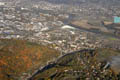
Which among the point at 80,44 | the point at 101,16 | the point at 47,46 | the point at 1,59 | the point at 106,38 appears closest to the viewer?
the point at 1,59

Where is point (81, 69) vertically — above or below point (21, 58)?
below

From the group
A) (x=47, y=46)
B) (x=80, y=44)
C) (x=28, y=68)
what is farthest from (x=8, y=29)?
(x=28, y=68)

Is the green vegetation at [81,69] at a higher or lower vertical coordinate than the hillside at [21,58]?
lower

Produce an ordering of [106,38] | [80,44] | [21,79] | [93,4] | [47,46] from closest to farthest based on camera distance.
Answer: [21,79]
[47,46]
[80,44]
[106,38]
[93,4]

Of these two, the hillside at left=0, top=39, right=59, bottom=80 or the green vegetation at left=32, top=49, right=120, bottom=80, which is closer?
the green vegetation at left=32, top=49, right=120, bottom=80

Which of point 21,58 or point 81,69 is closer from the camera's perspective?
point 81,69

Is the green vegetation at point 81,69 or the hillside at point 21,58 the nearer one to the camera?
the green vegetation at point 81,69

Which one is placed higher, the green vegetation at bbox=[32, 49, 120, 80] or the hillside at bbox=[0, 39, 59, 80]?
Result: the hillside at bbox=[0, 39, 59, 80]

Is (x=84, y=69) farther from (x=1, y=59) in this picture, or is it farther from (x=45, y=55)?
(x=1, y=59)
